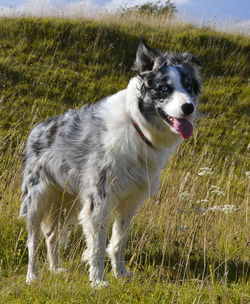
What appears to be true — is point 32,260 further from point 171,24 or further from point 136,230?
point 171,24

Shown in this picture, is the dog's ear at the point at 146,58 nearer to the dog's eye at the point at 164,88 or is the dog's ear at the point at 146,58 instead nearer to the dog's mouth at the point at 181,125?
the dog's eye at the point at 164,88

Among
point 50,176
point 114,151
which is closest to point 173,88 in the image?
point 114,151

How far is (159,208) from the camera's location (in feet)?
14.4

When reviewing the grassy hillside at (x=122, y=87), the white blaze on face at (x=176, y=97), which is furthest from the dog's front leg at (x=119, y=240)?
Answer: the white blaze on face at (x=176, y=97)

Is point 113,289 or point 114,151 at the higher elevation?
point 114,151

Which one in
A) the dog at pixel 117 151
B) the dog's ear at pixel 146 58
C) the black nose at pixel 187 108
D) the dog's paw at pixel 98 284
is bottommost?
the dog's paw at pixel 98 284

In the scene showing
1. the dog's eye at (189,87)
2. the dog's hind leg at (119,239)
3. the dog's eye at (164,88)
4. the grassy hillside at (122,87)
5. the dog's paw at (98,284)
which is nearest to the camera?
the dog's paw at (98,284)

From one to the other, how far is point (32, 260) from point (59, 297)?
92cm

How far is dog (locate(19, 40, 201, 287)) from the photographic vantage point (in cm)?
287

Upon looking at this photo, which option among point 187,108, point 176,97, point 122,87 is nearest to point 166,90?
point 176,97

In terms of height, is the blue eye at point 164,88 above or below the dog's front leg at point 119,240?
above

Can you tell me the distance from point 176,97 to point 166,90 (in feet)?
0.51

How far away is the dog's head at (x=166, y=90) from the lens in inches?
106

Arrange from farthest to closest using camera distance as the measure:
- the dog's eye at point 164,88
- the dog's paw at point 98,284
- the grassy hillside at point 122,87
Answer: the grassy hillside at point 122,87
the dog's eye at point 164,88
the dog's paw at point 98,284
